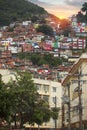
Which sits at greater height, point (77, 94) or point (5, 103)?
point (5, 103)

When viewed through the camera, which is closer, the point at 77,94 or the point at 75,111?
the point at 77,94

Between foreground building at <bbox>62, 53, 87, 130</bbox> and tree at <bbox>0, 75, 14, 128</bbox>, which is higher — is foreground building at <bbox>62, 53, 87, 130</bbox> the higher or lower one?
the lower one

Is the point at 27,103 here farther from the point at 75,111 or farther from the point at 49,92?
the point at 49,92

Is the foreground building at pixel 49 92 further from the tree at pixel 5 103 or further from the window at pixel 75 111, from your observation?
the tree at pixel 5 103

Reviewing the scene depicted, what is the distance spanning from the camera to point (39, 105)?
Answer: 2499 inches

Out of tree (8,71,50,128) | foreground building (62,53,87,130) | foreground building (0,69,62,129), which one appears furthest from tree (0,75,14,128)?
foreground building (0,69,62,129)

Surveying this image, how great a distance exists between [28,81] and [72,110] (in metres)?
14.2

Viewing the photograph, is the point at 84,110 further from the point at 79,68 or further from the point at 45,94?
the point at 45,94

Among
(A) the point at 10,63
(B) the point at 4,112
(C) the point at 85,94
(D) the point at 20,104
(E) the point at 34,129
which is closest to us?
(B) the point at 4,112

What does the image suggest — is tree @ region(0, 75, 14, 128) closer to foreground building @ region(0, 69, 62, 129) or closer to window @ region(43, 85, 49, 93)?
foreground building @ region(0, 69, 62, 129)

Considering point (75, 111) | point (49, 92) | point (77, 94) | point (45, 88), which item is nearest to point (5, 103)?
point (77, 94)

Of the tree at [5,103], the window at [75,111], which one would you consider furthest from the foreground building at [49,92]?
the tree at [5,103]

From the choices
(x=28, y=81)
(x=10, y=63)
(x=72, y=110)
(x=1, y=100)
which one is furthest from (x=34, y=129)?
(x=10, y=63)

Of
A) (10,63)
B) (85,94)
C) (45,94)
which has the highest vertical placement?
(85,94)
